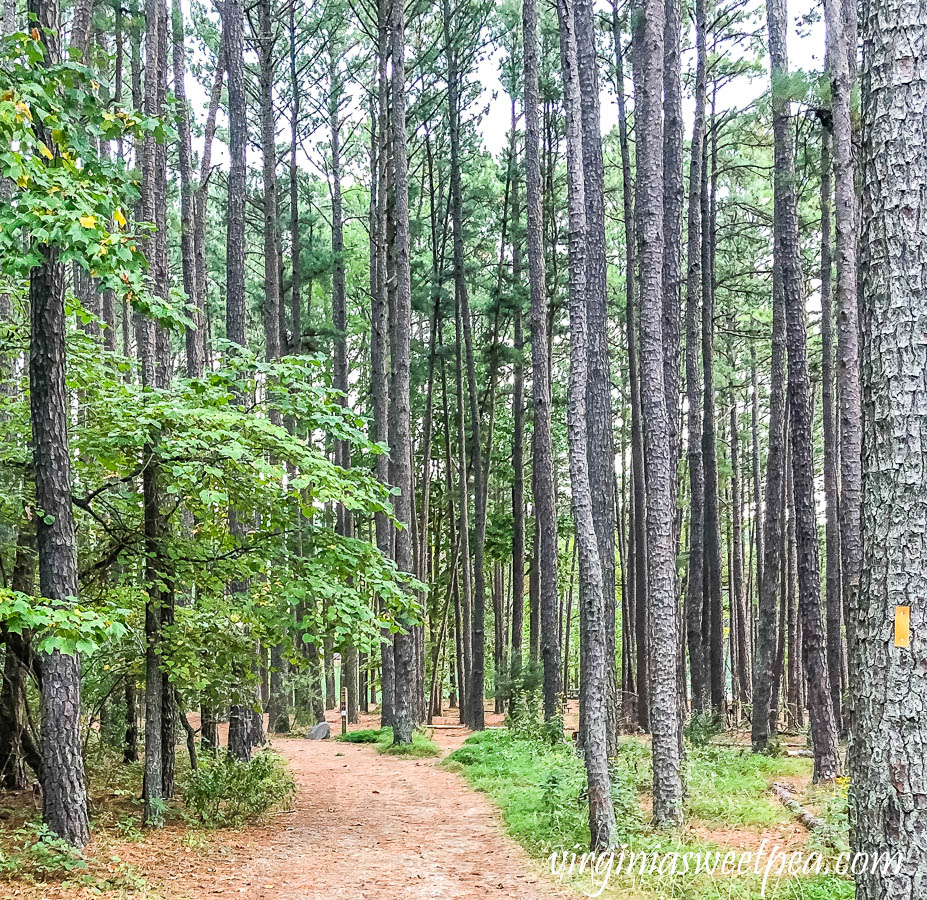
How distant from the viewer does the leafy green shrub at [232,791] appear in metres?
8.73

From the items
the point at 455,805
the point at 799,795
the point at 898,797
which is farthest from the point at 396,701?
the point at 898,797

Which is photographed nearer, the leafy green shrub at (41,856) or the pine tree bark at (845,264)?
the leafy green shrub at (41,856)

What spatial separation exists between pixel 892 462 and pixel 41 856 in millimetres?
6549

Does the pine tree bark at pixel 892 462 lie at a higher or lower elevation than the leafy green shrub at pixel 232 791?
higher

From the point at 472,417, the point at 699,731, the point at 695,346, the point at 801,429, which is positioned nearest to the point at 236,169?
the point at 695,346

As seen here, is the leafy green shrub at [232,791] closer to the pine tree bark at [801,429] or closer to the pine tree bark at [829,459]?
the pine tree bark at [801,429]

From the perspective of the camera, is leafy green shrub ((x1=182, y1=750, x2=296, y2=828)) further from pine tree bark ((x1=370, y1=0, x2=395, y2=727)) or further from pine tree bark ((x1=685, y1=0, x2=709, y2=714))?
pine tree bark ((x1=685, y1=0, x2=709, y2=714))

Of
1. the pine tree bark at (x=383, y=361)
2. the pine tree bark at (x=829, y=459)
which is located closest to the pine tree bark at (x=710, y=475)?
the pine tree bark at (x=829, y=459)

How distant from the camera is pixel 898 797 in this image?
332cm

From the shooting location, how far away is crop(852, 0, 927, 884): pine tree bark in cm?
333

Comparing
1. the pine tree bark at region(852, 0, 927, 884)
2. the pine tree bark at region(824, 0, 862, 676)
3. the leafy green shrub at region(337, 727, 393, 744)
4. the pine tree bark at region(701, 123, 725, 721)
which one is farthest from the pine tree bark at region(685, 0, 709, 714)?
the pine tree bark at region(852, 0, 927, 884)

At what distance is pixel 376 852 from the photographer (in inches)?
304

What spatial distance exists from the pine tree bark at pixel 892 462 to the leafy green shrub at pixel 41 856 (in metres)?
5.62

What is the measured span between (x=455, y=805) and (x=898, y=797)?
7749 millimetres
